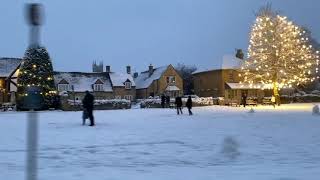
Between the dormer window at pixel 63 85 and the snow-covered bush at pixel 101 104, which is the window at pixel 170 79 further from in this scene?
the snow-covered bush at pixel 101 104

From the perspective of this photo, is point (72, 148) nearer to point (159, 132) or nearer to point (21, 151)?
point (21, 151)

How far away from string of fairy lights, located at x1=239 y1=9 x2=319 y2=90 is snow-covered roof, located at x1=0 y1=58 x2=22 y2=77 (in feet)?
124

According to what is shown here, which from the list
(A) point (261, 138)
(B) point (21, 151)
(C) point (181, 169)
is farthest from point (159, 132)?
(C) point (181, 169)

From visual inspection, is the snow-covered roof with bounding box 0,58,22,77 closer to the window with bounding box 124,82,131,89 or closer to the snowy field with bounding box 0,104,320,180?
the window with bounding box 124,82,131,89

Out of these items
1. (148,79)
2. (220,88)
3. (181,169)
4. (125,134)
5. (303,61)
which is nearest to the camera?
(181,169)

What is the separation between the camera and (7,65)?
83938 millimetres

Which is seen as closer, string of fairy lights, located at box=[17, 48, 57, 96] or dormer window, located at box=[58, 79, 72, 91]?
string of fairy lights, located at box=[17, 48, 57, 96]

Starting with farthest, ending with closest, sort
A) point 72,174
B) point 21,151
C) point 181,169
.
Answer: point 21,151, point 181,169, point 72,174

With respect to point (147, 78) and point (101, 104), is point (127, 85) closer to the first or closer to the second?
point (147, 78)

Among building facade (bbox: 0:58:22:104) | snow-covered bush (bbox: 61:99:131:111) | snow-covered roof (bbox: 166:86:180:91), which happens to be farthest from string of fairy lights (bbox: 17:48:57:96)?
snow-covered roof (bbox: 166:86:180:91)

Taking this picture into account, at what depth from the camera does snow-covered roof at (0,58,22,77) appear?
8175cm

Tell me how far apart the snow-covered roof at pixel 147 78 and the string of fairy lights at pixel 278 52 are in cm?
3211

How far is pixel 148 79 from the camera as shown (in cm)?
9950

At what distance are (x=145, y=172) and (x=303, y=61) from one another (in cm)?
5574
